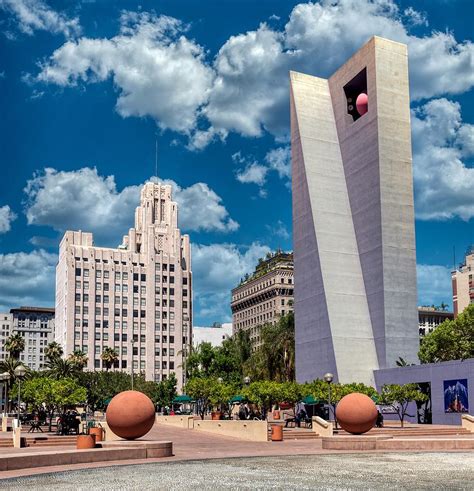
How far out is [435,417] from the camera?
53.1 meters

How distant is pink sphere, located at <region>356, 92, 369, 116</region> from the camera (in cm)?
6775

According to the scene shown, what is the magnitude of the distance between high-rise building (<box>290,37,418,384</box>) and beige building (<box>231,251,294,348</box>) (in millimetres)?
81471

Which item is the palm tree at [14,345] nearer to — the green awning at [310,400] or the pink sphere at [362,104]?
the pink sphere at [362,104]

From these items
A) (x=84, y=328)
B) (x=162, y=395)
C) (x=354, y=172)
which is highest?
(x=354, y=172)

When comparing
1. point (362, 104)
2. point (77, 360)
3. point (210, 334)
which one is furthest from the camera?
point (210, 334)

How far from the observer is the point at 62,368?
103125 mm

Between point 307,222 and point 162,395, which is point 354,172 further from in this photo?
point 162,395

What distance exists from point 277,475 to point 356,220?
4910 cm

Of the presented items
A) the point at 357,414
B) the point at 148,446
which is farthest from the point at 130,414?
the point at 357,414

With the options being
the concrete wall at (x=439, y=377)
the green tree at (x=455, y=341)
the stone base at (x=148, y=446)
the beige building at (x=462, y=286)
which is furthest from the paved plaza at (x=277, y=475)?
the beige building at (x=462, y=286)

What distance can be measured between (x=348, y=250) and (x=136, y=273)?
84.8m

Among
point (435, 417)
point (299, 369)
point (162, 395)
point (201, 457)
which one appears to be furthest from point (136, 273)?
point (201, 457)

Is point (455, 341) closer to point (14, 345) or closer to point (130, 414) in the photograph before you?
point (130, 414)

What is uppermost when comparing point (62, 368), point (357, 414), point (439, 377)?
point (62, 368)
